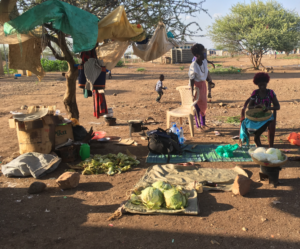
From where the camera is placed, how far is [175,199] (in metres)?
3.27

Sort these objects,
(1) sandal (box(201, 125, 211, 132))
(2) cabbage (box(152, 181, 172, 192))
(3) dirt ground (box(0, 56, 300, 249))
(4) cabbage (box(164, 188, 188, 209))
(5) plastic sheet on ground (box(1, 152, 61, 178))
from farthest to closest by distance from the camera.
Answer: (1) sandal (box(201, 125, 211, 132)), (5) plastic sheet on ground (box(1, 152, 61, 178)), (2) cabbage (box(152, 181, 172, 192)), (4) cabbage (box(164, 188, 188, 209)), (3) dirt ground (box(0, 56, 300, 249))

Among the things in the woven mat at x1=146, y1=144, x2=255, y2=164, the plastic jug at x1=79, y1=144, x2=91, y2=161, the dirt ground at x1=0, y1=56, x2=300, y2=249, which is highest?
the plastic jug at x1=79, y1=144, x2=91, y2=161

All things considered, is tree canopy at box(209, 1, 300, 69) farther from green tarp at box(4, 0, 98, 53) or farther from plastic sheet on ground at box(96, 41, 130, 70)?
green tarp at box(4, 0, 98, 53)

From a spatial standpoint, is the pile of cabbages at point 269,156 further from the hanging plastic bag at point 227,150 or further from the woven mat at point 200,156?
the hanging plastic bag at point 227,150


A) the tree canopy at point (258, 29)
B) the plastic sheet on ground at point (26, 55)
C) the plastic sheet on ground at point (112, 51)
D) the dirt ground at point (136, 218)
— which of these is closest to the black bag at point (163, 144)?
the dirt ground at point (136, 218)

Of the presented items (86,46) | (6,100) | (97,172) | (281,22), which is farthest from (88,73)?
(281,22)

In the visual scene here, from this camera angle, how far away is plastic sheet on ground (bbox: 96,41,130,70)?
6.45 m

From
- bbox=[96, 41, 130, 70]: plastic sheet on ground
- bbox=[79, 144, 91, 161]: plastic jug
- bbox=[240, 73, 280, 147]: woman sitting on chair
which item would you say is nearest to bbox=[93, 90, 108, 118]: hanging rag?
bbox=[96, 41, 130, 70]: plastic sheet on ground

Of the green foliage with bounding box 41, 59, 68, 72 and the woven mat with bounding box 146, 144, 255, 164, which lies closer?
the woven mat with bounding box 146, 144, 255, 164

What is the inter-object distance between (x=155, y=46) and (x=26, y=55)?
9.07ft

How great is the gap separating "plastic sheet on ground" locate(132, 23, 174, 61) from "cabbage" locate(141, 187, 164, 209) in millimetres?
3846

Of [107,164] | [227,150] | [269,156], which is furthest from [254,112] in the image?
[107,164]

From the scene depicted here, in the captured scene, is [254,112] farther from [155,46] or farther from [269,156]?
[155,46]

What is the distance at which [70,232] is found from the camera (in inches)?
118
